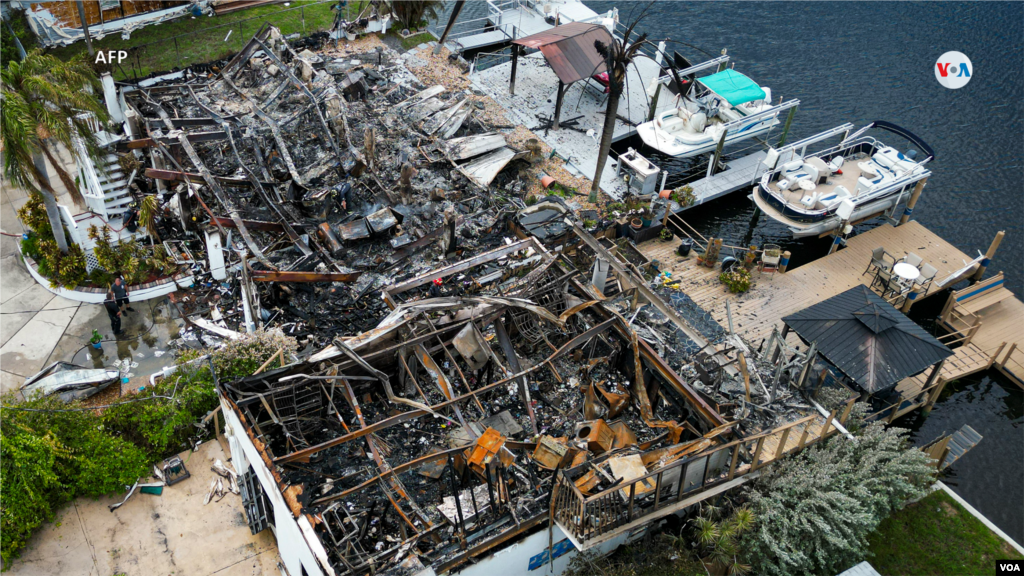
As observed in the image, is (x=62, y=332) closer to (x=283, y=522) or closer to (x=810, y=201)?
(x=283, y=522)

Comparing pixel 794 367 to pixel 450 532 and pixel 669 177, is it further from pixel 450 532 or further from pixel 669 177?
pixel 669 177

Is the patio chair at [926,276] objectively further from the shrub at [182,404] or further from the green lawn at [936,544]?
the shrub at [182,404]

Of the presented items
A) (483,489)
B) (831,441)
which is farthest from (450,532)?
(831,441)

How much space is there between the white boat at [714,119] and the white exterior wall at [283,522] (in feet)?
54.2

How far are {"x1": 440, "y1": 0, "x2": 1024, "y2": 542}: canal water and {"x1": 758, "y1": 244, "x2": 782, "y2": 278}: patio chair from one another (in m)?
2.51

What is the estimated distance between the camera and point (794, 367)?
1816 centimetres

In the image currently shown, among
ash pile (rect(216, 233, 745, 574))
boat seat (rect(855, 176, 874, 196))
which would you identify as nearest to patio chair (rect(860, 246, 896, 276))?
boat seat (rect(855, 176, 874, 196))

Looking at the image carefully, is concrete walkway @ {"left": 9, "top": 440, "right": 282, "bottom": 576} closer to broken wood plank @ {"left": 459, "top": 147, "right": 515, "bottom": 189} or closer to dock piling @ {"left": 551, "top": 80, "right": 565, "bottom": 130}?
broken wood plank @ {"left": 459, "top": 147, "right": 515, "bottom": 189}

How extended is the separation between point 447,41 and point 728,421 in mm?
22154

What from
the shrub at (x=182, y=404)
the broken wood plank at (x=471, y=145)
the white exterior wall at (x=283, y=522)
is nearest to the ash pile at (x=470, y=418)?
the white exterior wall at (x=283, y=522)

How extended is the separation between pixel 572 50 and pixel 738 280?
10.4 m

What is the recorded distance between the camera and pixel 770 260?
23.0 metres

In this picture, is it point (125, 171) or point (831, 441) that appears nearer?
point (831, 441)

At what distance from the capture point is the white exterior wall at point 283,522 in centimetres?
1330
